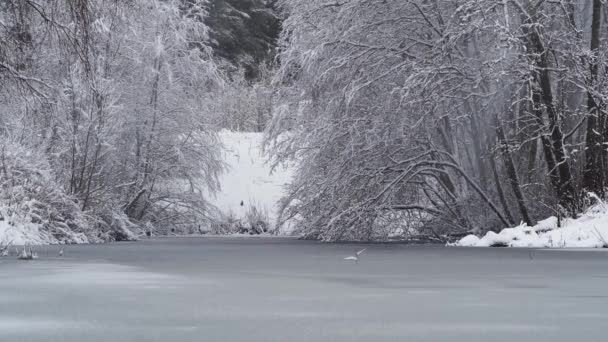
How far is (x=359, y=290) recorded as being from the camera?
5832 millimetres

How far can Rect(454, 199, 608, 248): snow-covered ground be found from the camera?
38.3ft

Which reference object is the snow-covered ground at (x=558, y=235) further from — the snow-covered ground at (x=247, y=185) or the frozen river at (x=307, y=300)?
the snow-covered ground at (x=247, y=185)

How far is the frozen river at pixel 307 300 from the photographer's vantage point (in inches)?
151

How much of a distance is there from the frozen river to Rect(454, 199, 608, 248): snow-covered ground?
2.52 m

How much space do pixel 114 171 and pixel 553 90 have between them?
9.00 m

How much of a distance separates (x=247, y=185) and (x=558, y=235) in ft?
43.3

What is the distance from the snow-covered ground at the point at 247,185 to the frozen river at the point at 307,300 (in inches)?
526

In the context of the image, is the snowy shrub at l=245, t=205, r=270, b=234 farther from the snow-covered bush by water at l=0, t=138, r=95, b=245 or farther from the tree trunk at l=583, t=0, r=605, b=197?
the tree trunk at l=583, t=0, r=605, b=197

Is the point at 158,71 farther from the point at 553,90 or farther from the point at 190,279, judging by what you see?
the point at 190,279

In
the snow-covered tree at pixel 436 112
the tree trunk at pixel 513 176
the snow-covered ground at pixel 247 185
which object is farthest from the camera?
the snow-covered ground at pixel 247 185

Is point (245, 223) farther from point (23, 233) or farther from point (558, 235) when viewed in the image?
point (558, 235)

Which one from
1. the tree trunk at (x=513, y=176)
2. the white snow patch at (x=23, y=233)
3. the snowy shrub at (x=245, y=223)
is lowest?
the snowy shrub at (x=245, y=223)

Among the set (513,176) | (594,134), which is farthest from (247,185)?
(594,134)

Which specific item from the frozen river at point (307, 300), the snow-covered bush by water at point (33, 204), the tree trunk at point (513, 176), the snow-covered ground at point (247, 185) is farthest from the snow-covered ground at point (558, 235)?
the snow-covered ground at point (247, 185)
